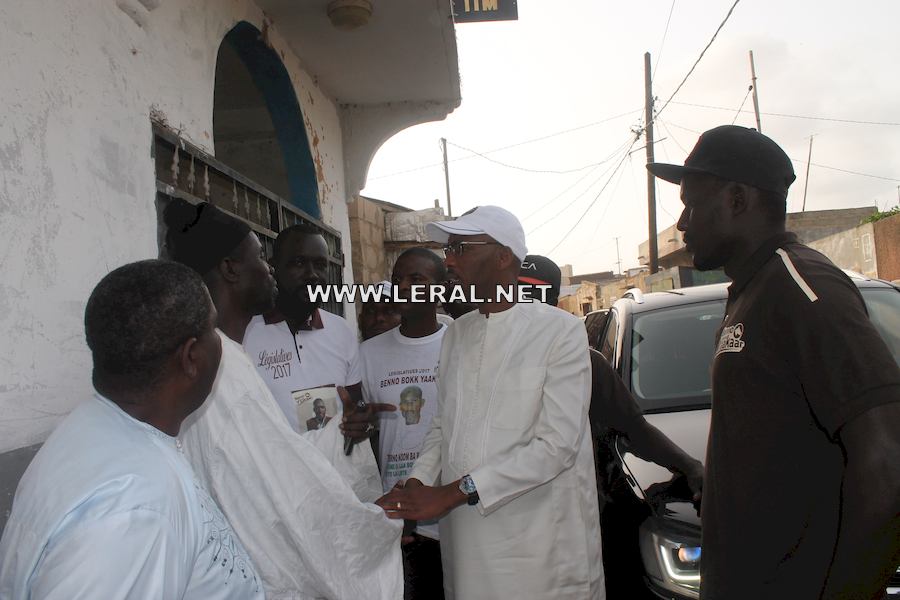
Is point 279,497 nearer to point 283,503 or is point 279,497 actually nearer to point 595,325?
point 283,503

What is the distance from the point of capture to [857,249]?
13.9m

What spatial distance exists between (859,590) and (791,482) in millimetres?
251

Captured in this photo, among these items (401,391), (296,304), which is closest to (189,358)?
(296,304)

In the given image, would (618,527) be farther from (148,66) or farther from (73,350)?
(148,66)

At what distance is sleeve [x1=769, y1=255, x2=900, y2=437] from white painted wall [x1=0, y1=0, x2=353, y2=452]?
2127mm

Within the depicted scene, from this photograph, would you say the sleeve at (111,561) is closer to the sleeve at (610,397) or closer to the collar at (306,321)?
the collar at (306,321)

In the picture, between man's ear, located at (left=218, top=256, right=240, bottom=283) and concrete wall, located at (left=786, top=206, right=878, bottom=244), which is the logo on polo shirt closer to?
man's ear, located at (left=218, top=256, right=240, bottom=283)

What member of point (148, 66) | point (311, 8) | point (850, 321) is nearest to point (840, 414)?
point (850, 321)

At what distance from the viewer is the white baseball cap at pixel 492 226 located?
87.7 inches

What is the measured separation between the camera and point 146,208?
9.38ft

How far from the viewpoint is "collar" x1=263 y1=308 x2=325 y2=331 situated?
9.02 feet

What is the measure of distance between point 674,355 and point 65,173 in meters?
3.13

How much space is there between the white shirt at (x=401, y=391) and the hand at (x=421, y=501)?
0.80 metres

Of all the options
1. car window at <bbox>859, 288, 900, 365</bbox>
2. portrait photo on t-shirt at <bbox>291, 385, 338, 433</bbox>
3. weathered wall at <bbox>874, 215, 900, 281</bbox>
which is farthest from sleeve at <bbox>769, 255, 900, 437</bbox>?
weathered wall at <bbox>874, 215, 900, 281</bbox>
